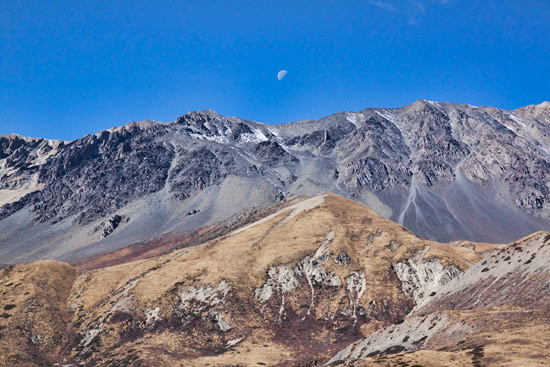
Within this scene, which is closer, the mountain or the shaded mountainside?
the mountain

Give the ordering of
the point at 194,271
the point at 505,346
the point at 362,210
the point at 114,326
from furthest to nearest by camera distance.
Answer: the point at 362,210 < the point at 194,271 < the point at 114,326 < the point at 505,346

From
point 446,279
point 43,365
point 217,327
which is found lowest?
point 446,279

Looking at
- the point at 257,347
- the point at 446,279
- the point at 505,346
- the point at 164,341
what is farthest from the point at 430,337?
the point at 164,341

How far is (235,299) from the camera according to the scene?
312 feet

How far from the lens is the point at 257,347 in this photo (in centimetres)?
8131

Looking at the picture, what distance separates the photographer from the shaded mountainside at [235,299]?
8131 cm

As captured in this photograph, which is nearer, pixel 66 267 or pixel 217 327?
pixel 217 327

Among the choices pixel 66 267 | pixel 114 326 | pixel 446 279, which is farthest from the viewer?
pixel 66 267

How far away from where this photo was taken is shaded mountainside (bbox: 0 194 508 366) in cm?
8131

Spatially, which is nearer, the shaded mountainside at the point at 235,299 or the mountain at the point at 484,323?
the mountain at the point at 484,323

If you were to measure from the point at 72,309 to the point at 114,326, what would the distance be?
54.6ft

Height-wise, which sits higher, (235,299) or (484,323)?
(235,299)

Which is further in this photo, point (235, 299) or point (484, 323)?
point (235, 299)

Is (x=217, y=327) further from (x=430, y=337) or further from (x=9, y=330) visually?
(x=430, y=337)
